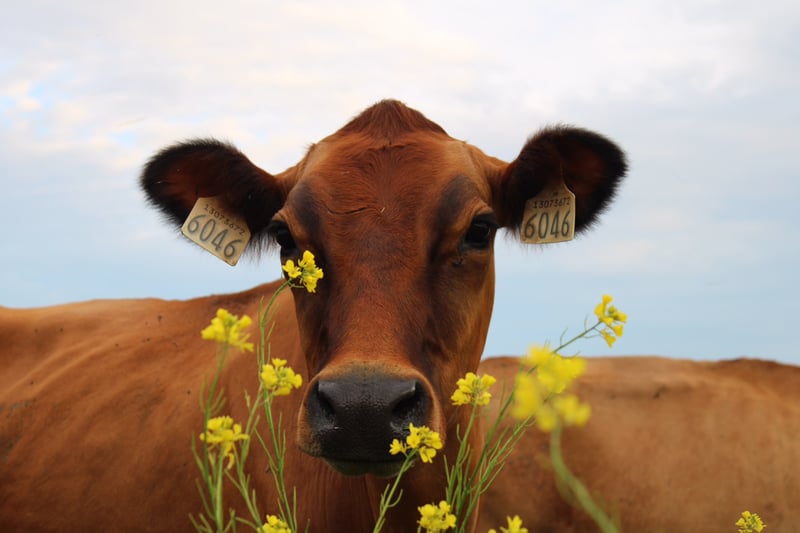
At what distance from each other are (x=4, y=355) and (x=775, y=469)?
7.43m

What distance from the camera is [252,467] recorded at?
4570 millimetres

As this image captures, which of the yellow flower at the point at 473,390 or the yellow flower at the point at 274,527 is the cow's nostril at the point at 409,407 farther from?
the yellow flower at the point at 274,527

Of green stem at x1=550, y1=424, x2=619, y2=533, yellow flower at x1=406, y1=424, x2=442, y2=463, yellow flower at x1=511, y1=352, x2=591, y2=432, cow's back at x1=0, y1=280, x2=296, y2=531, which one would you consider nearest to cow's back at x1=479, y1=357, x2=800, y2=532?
cow's back at x1=0, y1=280, x2=296, y2=531

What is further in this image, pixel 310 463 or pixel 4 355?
pixel 4 355

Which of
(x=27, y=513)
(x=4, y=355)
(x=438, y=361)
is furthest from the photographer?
(x=4, y=355)

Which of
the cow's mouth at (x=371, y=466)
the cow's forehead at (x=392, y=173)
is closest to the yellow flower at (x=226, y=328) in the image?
the cow's mouth at (x=371, y=466)

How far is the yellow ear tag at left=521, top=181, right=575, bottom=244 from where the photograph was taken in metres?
4.58

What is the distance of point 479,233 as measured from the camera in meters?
4.00

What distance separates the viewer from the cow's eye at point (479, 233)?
156 inches

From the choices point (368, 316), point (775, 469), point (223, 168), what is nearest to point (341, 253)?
point (368, 316)

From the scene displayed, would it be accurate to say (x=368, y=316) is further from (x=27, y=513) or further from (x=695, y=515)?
(x=695, y=515)

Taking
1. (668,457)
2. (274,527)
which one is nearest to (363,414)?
(274,527)

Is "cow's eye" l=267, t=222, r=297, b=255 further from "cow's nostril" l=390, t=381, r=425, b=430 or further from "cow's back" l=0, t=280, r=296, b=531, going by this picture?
"cow's nostril" l=390, t=381, r=425, b=430

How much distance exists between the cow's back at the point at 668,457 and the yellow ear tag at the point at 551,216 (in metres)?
4.28
